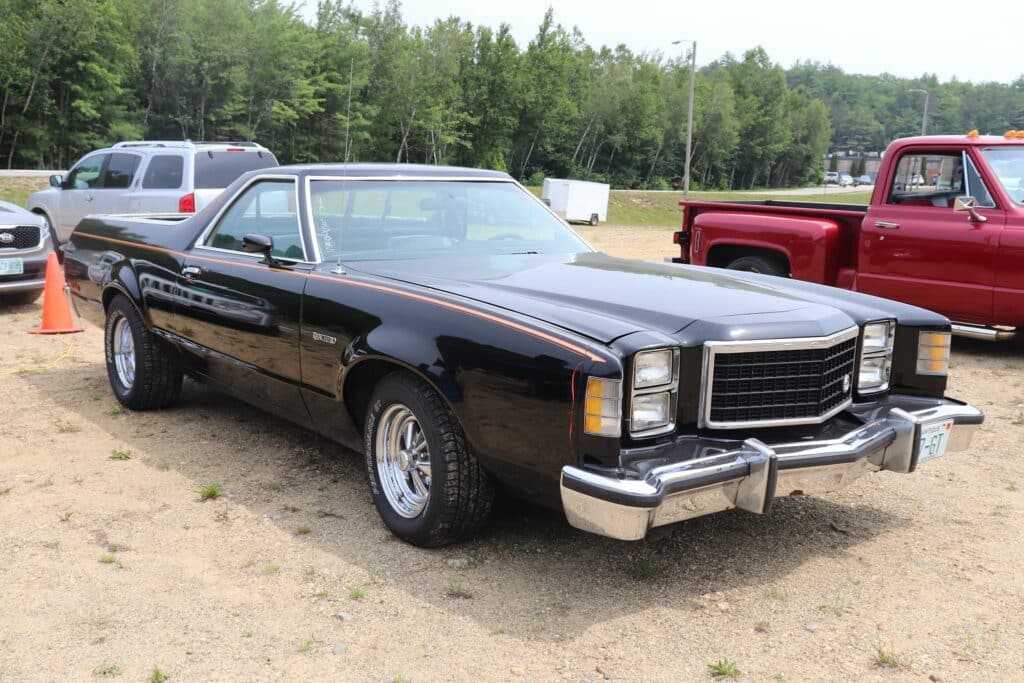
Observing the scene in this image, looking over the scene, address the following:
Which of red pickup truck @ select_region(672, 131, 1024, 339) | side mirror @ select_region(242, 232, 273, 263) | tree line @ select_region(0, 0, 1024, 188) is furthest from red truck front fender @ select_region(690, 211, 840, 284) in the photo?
tree line @ select_region(0, 0, 1024, 188)

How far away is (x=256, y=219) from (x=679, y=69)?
96135mm

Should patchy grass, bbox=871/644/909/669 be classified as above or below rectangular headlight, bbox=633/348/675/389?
below

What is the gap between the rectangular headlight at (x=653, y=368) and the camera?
3.30m

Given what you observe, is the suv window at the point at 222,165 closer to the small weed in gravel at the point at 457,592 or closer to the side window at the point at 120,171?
the side window at the point at 120,171

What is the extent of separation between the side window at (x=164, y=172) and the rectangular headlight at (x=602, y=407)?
974 centimetres

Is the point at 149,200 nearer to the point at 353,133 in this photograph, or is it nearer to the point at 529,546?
the point at 529,546

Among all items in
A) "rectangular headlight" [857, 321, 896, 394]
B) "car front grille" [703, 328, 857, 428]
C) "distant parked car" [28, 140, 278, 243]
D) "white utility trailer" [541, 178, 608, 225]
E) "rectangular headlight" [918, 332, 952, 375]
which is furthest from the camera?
"white utility trailer" [541, 178, 608, 225]

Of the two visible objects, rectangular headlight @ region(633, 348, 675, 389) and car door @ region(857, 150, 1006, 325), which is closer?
rectangular headlight @ region(633, 348, 675, 389)

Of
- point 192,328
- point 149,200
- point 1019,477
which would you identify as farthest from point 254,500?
point 149,200

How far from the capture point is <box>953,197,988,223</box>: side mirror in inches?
315

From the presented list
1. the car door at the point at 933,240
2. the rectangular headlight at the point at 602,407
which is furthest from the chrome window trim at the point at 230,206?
the car door at the point at 933,240

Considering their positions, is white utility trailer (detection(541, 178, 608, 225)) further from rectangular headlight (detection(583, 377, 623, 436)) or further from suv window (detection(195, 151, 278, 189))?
rectangular headlight (detection(583, 377, 623, 436))

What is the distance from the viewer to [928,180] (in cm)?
847

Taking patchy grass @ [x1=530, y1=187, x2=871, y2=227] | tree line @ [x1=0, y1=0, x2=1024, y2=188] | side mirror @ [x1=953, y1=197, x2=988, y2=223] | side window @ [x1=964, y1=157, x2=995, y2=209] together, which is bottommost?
patchy grass @ [x1=530, y1=187, x2=871, y2=227]
